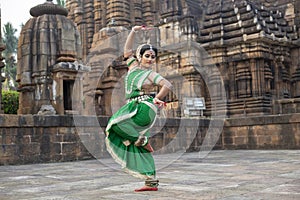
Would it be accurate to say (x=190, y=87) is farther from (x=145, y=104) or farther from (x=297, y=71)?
(x=145, y=104)

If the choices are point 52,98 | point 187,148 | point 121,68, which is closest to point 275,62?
point 121,68

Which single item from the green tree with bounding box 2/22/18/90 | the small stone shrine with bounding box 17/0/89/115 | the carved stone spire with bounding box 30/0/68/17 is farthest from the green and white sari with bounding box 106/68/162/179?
the green tree with bounding box 2/22/18/90

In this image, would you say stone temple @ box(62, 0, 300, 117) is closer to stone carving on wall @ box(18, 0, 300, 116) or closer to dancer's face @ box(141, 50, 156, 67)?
stone carving on wall @ box(18, 0, 300, 116)

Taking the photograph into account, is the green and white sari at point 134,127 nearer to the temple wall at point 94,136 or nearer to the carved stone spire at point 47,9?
the temple wall at point 94,136

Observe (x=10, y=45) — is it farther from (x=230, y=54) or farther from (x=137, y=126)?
(x=137, y=126)

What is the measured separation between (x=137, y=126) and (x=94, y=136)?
571cm

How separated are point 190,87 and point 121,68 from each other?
3344 mm

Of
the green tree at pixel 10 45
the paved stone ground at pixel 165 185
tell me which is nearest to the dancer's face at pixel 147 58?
the paved stone ground at pixel 165 185

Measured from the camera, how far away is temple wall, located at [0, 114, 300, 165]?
29.4ft

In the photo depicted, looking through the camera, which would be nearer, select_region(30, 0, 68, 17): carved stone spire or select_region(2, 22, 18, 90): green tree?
select_region(30, 0, 68, 17): carved stone spire

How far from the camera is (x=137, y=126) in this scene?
15.5ft

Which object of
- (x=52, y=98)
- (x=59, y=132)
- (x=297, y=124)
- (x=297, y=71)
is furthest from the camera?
(x=297, y=71)

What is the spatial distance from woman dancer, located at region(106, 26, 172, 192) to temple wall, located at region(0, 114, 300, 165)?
4715 millimetres

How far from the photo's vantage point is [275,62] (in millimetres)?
19641
